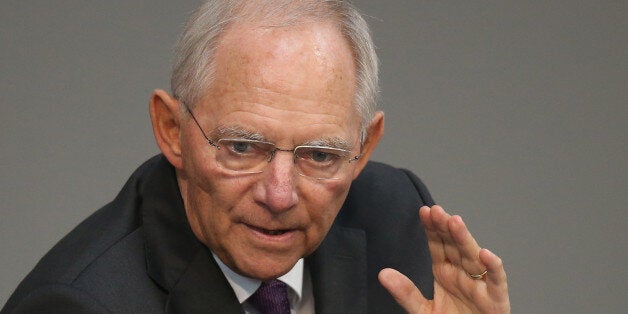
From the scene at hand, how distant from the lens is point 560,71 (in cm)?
412

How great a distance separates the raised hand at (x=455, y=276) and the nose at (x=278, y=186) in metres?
0.30

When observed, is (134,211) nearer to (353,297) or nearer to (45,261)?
(45,261)

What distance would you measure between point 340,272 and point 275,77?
69 cm

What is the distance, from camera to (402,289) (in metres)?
2.66

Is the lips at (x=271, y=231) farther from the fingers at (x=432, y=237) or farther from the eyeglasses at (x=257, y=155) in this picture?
the fingers at (x=432, y=237)

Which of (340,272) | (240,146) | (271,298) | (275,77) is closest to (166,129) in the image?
(240,146)

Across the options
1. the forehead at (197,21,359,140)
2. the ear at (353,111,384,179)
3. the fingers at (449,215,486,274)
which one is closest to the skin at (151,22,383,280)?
the forehead at (197,21,359,140)

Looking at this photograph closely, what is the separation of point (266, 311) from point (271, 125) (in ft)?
1.78

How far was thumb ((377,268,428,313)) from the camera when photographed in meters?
2.64

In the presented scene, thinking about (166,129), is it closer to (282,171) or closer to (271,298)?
(282,171)

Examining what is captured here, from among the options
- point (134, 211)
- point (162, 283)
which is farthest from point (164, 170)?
point (162, 283)

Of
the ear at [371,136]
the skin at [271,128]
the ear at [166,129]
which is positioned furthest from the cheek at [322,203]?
the ear at [166,129]

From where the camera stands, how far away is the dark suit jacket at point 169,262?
252 cm

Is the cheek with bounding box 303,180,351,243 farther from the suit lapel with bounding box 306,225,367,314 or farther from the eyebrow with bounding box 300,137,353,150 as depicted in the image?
the suit lapel with bounding box 306,225,367,314
